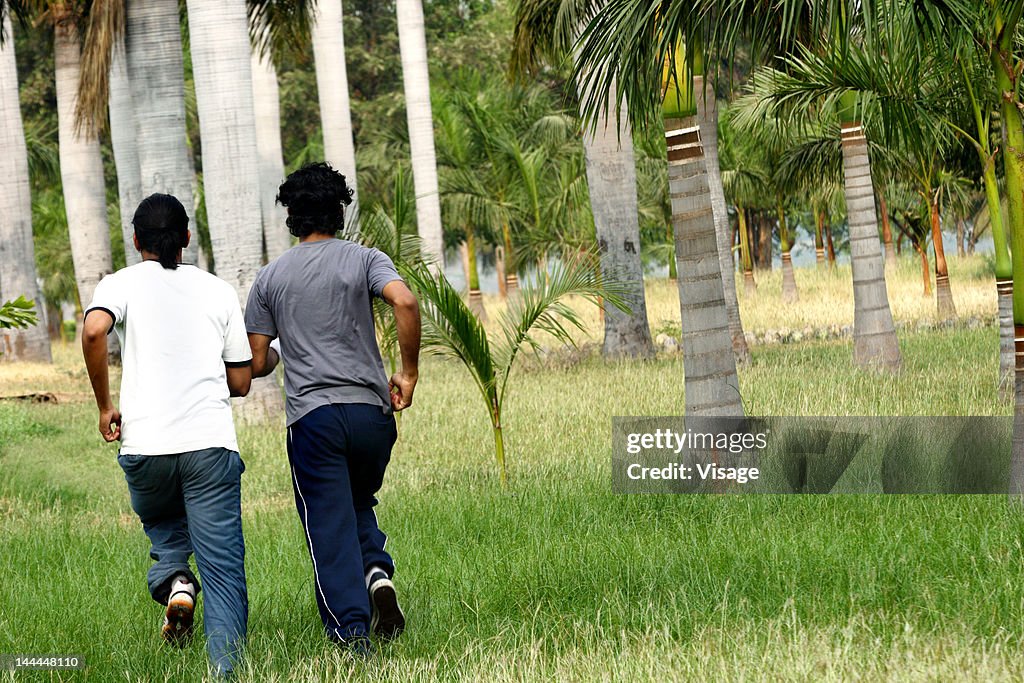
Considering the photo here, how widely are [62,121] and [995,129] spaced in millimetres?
15505

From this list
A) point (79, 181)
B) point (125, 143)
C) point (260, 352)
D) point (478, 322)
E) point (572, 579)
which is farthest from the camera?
point (79, 181)

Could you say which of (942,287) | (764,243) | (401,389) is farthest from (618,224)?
(764,243)

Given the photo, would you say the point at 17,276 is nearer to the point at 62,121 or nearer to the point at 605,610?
the point at 62,121

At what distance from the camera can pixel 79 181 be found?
21.0 metres

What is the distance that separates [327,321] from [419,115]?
58.0ft

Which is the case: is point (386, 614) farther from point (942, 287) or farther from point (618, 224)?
point (942, 287)

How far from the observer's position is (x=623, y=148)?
57.1ft

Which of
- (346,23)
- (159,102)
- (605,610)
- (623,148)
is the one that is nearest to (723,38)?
(605,610)

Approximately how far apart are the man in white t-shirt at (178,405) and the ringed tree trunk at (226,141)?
8056 mm

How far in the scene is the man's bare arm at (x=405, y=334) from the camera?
457cm

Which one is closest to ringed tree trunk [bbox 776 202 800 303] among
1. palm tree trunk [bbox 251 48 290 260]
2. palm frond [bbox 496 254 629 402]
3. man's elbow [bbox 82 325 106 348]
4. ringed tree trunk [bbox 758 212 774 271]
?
palm tree trunk [bbox 251 48 290 260]

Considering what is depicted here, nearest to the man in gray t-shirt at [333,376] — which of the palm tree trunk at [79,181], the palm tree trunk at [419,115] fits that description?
the palm tree trunk at [79,181]

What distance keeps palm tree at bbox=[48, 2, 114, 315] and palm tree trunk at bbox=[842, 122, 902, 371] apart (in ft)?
39.8

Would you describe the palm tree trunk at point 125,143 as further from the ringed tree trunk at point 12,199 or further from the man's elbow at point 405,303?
the man's elbow at point 405,303
